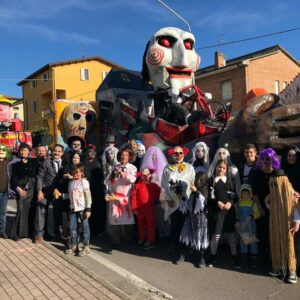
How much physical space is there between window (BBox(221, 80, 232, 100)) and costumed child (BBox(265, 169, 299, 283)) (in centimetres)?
2240

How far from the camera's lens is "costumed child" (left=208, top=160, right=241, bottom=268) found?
4.88 meters

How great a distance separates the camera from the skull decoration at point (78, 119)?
9.91m

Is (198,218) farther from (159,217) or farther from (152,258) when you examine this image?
(159,217)

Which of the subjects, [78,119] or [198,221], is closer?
[198,221]

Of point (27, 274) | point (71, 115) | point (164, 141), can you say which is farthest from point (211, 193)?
point (71, 115)

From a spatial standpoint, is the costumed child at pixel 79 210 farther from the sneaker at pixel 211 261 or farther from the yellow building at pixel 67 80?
the yellow building at pixel 67 80

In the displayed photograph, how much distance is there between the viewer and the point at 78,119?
32.7ft

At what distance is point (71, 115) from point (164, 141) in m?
3.28

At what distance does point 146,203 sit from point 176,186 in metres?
0.77

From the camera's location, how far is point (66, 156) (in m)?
6.32

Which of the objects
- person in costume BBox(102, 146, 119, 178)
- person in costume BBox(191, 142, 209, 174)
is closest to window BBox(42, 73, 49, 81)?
person in costume BBox(102, 146, 119, 178)

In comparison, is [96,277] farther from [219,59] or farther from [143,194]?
[219,59]

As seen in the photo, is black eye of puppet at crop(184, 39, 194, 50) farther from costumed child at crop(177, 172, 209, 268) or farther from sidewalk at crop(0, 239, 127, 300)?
sidewalk at crop(0, 239, 127, 300)

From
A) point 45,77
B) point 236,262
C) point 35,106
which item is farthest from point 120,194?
point 35,106
